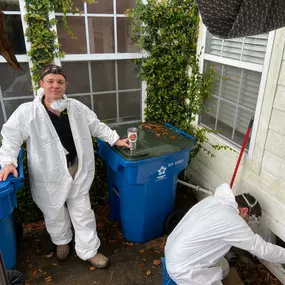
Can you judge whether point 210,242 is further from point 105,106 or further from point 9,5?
point 9,5

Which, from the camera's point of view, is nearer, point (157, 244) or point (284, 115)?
point (284, 115)

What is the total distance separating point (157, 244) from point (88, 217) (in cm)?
90

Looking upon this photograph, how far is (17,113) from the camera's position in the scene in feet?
7.58

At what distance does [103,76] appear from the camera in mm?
3283

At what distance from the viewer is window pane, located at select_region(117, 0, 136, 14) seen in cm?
304

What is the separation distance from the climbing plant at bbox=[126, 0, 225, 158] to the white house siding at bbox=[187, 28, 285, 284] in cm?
52

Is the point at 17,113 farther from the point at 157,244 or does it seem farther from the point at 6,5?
the point at 157,244

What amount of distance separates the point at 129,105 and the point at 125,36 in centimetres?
86

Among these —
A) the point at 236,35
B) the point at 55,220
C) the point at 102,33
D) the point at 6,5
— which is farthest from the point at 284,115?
the point at 6,5

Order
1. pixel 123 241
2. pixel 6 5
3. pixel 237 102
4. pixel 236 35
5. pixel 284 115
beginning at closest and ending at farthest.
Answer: pixel 236 35, pixel 284 115, pixel 6 5, pixel 237 102, pixel 123 241

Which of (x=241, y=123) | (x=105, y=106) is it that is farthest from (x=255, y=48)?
(x=105, y=106)

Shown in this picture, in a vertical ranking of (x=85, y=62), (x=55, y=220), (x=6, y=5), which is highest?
(x=6, y=5)

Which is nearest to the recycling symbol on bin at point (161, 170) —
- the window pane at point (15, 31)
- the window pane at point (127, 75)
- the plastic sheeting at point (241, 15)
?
the window pane at point (127, 75)

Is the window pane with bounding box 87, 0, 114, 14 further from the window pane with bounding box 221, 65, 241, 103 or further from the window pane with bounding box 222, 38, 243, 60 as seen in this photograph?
the window pane with bounding box 221, 65, 241, 103
